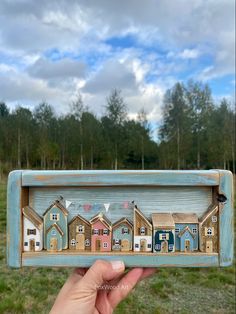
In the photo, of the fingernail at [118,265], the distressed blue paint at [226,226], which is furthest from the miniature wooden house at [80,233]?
the distressed blue paint at [226,226]

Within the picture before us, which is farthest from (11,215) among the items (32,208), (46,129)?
(46,129)

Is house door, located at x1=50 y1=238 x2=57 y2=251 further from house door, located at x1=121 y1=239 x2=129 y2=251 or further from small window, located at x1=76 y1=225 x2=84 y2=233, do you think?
house door, located at x1=121 y1=239 x2=129 y2=251

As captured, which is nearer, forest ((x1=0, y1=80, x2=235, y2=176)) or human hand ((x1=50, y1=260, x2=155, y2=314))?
human hand ((x1=50, y1=260, x2=155, y2=314))

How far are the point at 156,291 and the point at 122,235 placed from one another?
7.78 feet

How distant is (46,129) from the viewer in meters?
11.3

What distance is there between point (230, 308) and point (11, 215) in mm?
2671

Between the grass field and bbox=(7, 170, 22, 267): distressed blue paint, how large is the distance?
1.89 meters

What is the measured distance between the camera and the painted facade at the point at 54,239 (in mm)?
1114

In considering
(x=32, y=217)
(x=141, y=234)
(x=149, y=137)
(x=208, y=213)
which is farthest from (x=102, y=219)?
(x=149, y=137)

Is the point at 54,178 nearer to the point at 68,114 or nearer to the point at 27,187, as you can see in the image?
the point at 27,187

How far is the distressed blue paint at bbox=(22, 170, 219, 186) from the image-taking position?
1104mm

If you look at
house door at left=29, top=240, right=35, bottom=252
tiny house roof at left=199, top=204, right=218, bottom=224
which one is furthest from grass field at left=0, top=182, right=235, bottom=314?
tiny house roof at left=199, top=204, right=218, bottom=224

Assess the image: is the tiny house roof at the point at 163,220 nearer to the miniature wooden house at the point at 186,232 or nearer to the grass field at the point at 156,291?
the miniature wooden house at the point at 186,232

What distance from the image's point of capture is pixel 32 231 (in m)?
1.12
